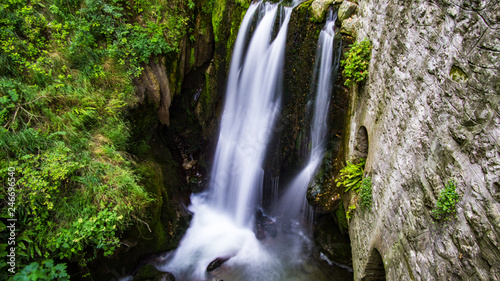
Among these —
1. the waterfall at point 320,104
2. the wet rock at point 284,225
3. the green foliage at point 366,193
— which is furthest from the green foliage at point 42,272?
the wet rock at point 284,225

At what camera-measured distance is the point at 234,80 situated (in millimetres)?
7461

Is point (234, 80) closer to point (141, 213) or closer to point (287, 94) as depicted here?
point (287, 94)

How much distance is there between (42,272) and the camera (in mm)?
3305

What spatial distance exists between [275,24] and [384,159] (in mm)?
4404

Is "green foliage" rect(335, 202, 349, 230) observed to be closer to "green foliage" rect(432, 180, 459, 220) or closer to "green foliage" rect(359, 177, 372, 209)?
"green foliage" rect(359, 177, 372, 209)

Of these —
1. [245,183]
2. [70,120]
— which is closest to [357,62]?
[245,183]

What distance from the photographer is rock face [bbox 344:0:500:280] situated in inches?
82.3

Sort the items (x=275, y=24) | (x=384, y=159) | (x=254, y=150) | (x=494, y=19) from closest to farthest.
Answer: (x=494, y=19) → (x=384, y=159) → (x=275, y=24) → (x=254, y=150)

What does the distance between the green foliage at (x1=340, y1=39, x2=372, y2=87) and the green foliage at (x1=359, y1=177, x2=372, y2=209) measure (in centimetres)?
187

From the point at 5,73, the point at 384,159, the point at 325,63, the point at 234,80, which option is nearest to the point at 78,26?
the point at 5,73

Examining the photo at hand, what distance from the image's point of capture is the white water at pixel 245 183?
19.9 ft

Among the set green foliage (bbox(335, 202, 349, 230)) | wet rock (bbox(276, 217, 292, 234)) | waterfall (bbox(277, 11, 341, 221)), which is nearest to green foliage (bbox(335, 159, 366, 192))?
green foliage (bbox(335, 202, 349, 230))

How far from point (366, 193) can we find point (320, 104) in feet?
7.57

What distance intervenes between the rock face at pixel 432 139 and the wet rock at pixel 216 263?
10.7ft
